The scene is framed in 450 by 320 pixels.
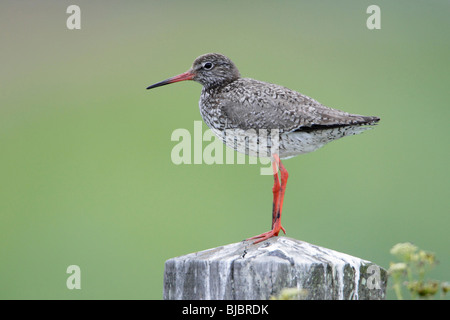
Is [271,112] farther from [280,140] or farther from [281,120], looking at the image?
[280,140]

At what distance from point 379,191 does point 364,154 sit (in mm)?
1246

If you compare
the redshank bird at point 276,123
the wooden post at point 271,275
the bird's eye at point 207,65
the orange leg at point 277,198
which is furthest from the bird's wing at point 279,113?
the wooden post at point 271,275

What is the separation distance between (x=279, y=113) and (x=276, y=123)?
0.10 meters

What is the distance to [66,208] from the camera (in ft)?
37.7

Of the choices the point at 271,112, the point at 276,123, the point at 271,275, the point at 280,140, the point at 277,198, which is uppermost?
the point at 271,112

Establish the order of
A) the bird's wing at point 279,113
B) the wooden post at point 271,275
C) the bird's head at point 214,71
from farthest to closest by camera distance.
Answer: the bird's head at point 214,71
the bird's wing at point 279,113
the wooden post at point 271,275

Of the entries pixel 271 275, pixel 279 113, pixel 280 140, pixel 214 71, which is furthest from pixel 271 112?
pixel 271 275

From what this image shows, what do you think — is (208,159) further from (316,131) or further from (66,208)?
(66,208)

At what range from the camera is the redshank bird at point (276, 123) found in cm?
582

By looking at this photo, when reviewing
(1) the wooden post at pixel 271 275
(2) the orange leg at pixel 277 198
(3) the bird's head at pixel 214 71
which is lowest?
(1) the wooden post at pixel 271 275

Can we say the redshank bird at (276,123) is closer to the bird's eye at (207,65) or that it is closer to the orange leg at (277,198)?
the orange leg at (277,198)

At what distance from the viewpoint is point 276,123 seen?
5.86 metres

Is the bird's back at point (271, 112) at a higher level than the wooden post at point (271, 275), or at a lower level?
higher
